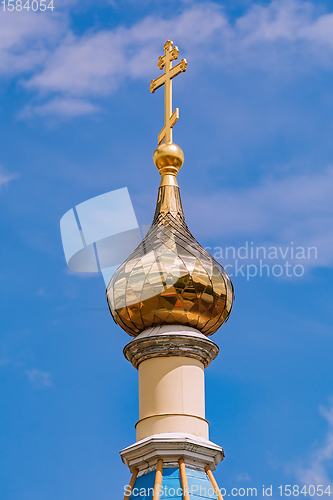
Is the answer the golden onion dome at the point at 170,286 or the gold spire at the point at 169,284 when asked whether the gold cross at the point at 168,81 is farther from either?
the golden onion dome at the point at 170,286

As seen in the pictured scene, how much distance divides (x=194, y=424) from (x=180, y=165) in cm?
429

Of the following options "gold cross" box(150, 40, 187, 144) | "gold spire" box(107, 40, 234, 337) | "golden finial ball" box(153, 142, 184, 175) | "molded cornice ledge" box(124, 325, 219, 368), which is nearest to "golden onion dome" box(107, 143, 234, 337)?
"gold spire" box(107, 40, 234, 337)

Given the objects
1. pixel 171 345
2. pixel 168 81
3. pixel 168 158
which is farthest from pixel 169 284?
pixel 168 81

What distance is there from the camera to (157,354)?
A: 14891 mm

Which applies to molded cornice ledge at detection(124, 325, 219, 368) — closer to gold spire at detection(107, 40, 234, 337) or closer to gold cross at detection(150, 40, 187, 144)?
gold spire at detection(107, 40, 234, 337)

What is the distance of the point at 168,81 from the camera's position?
17.4m

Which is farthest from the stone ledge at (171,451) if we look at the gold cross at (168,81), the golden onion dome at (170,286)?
the gold cross at (168,81)

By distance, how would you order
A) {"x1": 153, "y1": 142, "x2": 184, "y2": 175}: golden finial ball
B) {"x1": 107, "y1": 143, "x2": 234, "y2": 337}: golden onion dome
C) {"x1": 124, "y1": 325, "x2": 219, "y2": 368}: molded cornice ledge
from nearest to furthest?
{"x1": 124, "y1": 325, "x2": 219, "y2": 368}: molded cornice ledge < {"x1": 107, "y1": 143, "x2": 234, "y2": 337}: golden onion dome < {"x1": 153, "y1": 142, "x2": 184, "y2": 175}: golden finial ball

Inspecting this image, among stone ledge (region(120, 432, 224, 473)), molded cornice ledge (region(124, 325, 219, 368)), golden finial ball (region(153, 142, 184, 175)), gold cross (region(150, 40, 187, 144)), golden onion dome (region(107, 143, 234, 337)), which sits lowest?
stone ledge (region(120, 432, 224, 473))

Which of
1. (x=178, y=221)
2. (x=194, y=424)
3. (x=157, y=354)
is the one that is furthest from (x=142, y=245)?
(x=194, y=424)

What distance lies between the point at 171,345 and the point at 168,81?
4827 millimetres

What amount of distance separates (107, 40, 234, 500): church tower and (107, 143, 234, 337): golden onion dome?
0.05 ft

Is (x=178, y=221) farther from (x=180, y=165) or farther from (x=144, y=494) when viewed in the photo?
(x=144, y=494)

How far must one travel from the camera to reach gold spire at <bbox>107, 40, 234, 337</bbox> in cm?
1508
